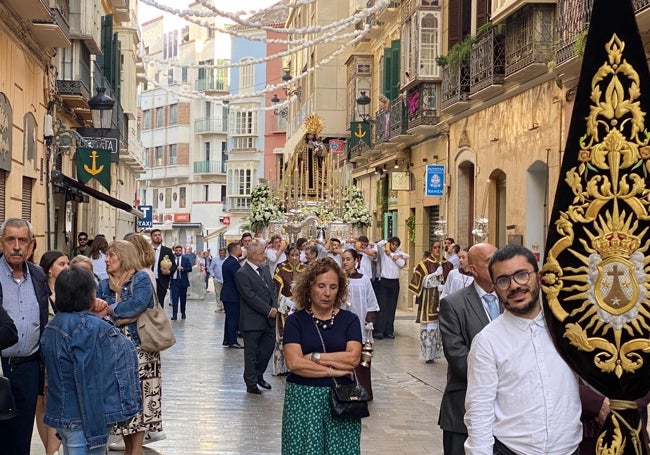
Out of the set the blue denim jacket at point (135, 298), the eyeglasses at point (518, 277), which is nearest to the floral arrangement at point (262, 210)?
the blue denim jacket at point (135, 298)

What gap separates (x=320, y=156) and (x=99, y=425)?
22762 mm

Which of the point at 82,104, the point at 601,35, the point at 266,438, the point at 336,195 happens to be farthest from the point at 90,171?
the point at 601,35

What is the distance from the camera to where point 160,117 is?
292ft

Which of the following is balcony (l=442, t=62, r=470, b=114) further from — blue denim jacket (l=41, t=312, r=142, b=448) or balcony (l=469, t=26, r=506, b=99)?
blue denim jacket (l=41, t=312, r=142, b=448)

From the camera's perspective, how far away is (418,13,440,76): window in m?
27.7

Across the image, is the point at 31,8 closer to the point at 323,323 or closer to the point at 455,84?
the point at 455,84

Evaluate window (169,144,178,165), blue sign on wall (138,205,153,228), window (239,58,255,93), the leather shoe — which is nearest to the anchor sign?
the leather shoe

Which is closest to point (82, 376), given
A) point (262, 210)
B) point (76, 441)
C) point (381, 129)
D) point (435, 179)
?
point (76, 441)

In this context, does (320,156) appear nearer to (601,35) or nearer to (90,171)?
(90,171)

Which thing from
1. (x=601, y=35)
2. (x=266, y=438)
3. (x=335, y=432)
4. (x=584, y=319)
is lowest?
(x=266, y=438)

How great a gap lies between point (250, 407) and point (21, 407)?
17.1 ft

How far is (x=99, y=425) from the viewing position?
670 cm

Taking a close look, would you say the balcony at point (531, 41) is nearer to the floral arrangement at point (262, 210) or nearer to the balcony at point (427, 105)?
the balcony at point (427, 105)

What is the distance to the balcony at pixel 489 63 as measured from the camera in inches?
837
